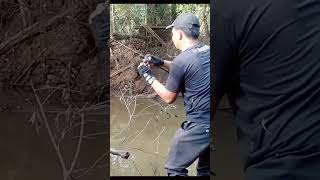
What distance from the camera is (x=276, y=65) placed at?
6.16ft

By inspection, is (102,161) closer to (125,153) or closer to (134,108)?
(125,153)

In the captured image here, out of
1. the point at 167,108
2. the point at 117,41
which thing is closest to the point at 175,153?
the point at 167,108

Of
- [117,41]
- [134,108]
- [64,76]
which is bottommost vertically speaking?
[134,108]

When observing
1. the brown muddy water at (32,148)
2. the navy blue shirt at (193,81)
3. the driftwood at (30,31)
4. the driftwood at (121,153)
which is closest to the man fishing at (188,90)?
the navy blue shirt at (193,81)

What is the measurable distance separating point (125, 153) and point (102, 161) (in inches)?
4.1

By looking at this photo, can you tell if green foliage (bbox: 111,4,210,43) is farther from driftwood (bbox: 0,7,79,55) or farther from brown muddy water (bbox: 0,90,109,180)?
brown muddy water (bbox: 0,90,109,180)

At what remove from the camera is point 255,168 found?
195 cm

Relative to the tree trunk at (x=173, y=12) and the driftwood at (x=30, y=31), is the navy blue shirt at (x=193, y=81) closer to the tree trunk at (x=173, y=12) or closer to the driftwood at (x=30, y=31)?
the tree trunk at (x=173, y=12)

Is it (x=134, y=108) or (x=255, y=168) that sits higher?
(x=134, y=108)

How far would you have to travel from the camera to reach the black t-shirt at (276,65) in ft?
6.07

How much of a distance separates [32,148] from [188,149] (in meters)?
0.69

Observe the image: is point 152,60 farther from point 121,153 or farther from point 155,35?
point 121,153

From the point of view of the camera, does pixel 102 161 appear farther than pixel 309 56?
Yes

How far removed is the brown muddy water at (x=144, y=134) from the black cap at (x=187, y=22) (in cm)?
32
